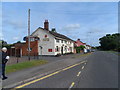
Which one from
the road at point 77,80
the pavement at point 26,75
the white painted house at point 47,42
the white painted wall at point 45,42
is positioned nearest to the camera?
the road at point 77,80

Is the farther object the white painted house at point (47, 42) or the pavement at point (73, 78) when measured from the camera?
the white painted house at point (47, 42)

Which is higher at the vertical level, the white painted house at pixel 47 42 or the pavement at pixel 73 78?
the white painted house at pixel 47 42

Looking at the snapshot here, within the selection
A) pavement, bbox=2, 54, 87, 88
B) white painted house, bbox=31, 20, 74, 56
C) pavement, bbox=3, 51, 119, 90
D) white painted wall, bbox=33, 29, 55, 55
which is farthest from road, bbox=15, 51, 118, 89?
white painted wall, bbox=33, 29, 55, 55

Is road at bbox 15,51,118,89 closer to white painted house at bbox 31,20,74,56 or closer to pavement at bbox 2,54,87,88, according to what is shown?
pavement at bbox 2,54,87,88

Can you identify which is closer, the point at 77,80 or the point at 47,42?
the point at 77,80

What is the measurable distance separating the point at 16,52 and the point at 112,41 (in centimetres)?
9485

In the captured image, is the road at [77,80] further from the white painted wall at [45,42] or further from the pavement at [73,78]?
the white painted wall at [45,42]

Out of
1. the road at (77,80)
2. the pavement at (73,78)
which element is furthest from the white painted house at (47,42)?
the road at (77,80)

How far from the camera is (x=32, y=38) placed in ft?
132

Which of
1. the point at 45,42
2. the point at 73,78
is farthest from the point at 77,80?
the point at 45,42

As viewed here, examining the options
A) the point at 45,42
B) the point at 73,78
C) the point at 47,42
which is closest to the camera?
the point at 73,78

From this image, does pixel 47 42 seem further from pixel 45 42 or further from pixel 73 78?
pixel 73 78

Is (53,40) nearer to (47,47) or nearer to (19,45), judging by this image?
(47,47)

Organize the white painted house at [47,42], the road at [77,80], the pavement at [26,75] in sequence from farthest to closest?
the white painted house at [47,42] → the pavement at [26,75] → the road at [77,80]
